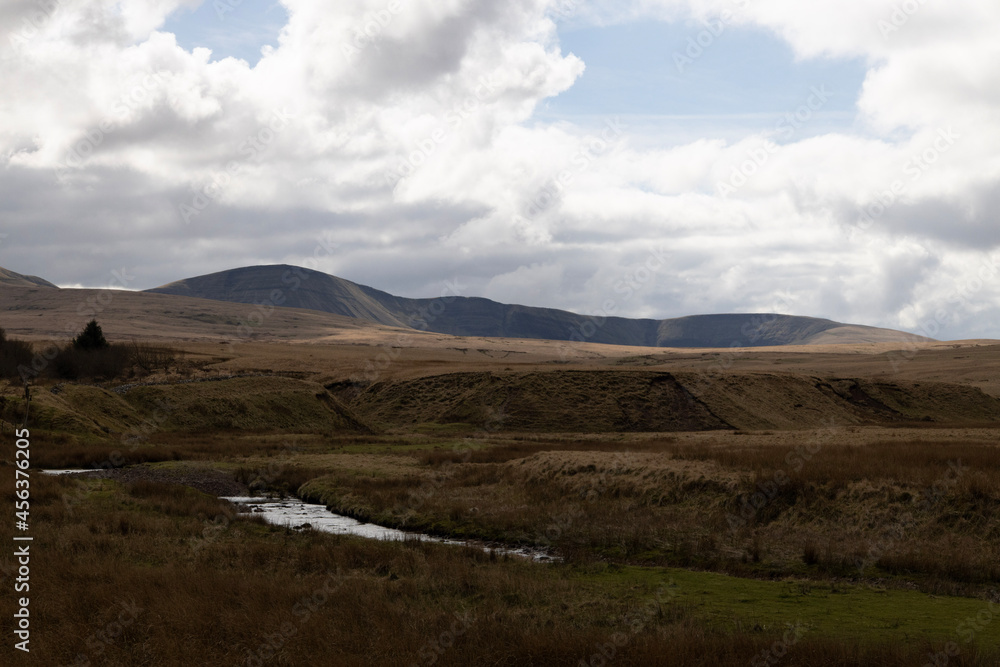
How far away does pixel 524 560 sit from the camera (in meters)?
19.6

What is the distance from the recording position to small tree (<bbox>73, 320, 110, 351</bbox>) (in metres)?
82.6

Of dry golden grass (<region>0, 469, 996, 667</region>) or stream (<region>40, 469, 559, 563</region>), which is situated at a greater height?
dry golden grass (<region>0, 469, 996, 667</region>)

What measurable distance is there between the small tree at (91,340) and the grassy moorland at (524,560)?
42.3 metres

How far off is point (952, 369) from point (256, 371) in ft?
326

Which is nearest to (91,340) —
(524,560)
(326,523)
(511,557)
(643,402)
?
(643,402)

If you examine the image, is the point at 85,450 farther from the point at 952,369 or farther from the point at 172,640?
the point at 952,369

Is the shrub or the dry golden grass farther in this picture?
the shrub

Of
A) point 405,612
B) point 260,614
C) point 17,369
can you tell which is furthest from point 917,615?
point 17,369

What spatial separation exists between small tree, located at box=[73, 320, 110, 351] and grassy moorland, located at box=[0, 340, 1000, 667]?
4229 cm

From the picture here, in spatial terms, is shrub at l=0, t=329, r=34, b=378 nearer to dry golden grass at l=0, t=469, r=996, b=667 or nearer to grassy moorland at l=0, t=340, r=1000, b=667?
grassy moorland at l=0, t=340, r=1000, b=667

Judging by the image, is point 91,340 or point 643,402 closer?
point 643,402

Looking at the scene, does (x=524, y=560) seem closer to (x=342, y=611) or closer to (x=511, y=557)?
(x=511, y=557)

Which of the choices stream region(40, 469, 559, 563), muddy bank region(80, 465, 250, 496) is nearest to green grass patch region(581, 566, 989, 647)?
stream region(40, 469, 559, 563)

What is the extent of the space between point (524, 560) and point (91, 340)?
78.8 metres
